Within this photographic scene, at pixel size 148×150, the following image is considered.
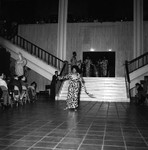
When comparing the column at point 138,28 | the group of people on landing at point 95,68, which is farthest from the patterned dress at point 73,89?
the column at point 138,28

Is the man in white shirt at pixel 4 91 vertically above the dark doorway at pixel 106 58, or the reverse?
the dark doorway at pixel 106 58

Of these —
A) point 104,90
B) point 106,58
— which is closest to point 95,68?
point 106,58

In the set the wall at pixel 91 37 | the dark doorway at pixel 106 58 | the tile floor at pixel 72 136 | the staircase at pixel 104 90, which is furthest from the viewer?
the dark doorway at pixel 106 58

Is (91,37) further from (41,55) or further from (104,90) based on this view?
(104,90)

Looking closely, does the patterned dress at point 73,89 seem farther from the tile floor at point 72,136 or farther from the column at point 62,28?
the column at point 62,28

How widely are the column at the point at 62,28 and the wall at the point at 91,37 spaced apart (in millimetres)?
893

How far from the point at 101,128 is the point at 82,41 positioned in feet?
38.9

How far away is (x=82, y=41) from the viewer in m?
15.6

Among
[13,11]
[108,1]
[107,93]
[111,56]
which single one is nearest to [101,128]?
[107,93]

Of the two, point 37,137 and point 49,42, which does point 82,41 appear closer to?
point 49,42

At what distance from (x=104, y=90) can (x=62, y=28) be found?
18.2 ft

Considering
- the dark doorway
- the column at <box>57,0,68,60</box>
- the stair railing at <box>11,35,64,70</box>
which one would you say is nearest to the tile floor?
the stair railing at <box>11,35,64,70</box>

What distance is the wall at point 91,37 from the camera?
49.1ft

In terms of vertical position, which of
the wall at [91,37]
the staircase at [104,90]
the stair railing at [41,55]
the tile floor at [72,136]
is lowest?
the tile floor at [72,136]
